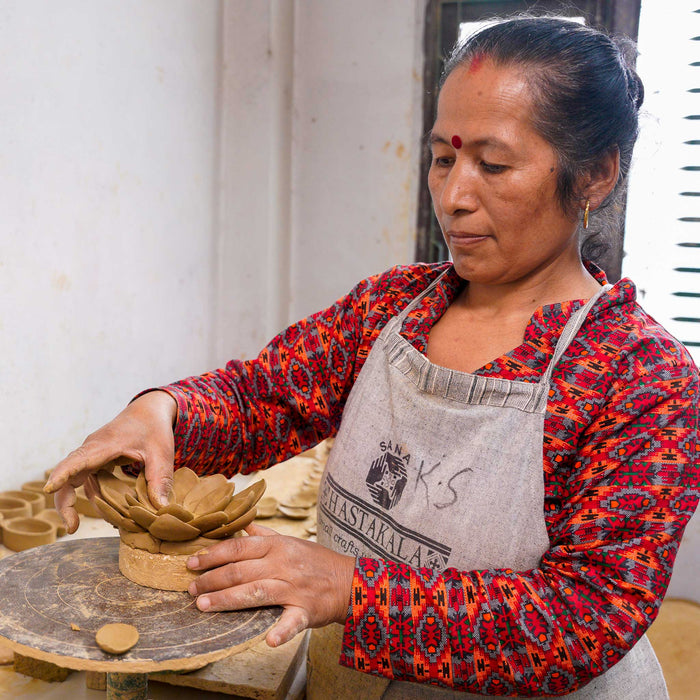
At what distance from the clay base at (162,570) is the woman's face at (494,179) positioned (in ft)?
2.48

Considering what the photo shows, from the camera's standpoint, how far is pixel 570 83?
1.31m

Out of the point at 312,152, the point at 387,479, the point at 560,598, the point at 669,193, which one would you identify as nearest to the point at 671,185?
the point at 669,193

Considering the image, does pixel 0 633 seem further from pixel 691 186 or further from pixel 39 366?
pixel 691 186

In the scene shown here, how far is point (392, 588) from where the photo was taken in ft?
3.75

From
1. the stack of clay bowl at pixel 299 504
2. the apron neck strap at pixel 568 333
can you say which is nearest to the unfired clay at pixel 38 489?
the stack of clay bowl at pixel 299 504

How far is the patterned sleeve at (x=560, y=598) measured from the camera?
1105 mm

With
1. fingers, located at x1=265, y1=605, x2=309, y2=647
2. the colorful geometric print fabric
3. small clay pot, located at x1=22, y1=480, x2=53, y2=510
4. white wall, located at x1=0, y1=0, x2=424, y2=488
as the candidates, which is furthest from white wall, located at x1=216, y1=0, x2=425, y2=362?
fingers, located at x1=265, y1=605, x2=309, y2=647

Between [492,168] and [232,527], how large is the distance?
2.61ft

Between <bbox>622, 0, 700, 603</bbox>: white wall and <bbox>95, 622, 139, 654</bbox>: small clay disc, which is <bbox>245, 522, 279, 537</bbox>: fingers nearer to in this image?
<bbox>95, 622, 139, 654</bbox>: small clay disc

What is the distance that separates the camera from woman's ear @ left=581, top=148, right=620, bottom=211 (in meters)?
1.38

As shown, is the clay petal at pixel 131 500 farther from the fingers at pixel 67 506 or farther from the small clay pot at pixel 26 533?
the small clay pot at pixel 26 533

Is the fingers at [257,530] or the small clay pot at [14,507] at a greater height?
the fingers at [257,530]

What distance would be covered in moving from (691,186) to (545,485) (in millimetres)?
2539

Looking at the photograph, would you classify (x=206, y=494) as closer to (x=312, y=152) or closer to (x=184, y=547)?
(x=184, y=547)
